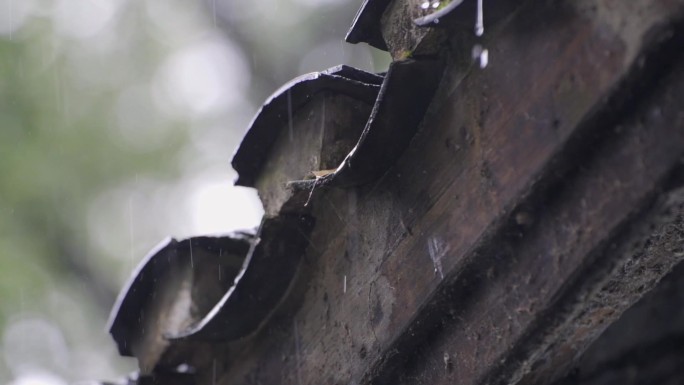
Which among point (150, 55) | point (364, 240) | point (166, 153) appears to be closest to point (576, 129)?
point (364, 240)

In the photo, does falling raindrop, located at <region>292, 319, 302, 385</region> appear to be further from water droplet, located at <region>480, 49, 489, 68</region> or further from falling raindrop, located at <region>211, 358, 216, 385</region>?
water droplet, located at <region>480, 49, 489, 68</region>

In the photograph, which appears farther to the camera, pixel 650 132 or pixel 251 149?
pixel 251 149

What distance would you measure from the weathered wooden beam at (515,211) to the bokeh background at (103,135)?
6335mm

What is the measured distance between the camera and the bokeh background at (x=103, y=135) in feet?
26.0

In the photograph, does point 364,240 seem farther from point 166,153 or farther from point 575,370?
point 166,153

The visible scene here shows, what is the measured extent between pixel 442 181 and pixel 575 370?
49 centimetres

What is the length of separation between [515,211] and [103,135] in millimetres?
8422

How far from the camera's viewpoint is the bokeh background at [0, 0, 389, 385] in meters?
7.92

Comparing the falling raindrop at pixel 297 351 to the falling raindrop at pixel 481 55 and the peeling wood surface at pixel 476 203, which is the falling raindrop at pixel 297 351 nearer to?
the peeling wood surface at pixel 476 203

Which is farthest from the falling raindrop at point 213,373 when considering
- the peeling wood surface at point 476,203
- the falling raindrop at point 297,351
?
the falling raindrop at point 297,351

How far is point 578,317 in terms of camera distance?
1.12 m

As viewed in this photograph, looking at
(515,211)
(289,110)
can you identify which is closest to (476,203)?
(515,211)

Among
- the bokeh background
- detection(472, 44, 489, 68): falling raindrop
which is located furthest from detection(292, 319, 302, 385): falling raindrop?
the bokeh background

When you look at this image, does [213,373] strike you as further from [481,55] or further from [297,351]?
[481,55]
